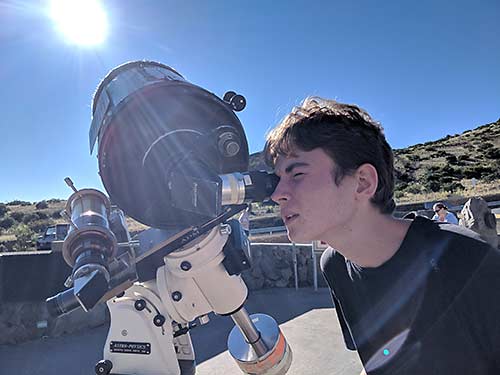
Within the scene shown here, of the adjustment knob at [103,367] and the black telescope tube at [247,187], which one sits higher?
the black telescope tube at [247,187]

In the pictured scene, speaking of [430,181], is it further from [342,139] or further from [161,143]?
[161,143]

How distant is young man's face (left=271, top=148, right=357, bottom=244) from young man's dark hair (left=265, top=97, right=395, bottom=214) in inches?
1.5

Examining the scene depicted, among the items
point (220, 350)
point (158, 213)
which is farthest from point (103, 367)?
point (220, 350)

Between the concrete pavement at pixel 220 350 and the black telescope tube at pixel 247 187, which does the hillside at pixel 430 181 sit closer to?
the concrete pavement at pixel 220 350

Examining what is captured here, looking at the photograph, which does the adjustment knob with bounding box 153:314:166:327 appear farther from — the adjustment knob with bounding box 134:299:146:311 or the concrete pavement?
the concrete pavement

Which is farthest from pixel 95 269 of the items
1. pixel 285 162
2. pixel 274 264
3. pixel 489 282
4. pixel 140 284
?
pixel 274 264

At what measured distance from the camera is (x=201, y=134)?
1.35 metres

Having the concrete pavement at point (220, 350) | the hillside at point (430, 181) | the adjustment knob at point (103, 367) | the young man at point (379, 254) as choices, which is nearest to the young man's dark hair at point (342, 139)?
the young man at point (379, 254)

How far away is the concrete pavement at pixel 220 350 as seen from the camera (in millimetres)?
3615

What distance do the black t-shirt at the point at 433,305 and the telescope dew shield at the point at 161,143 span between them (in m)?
0.58

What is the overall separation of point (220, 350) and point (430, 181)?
24.3 metres

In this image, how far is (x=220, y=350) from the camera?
162 inches

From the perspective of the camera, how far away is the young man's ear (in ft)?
4.45

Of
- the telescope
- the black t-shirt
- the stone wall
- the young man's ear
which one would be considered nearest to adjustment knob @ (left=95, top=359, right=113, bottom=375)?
the telescope
